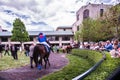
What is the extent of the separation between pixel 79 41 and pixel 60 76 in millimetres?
57206

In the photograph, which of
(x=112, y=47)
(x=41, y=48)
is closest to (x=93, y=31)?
(x=112, y=47)

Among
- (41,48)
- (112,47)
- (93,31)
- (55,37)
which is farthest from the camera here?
(55,37)

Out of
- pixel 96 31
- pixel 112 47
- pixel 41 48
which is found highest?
pixel 96 31

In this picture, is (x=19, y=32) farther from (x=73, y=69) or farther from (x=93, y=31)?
(x=73, y=69)

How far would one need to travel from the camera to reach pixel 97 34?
163 ft

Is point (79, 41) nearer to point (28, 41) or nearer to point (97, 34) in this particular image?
point (97, 34)

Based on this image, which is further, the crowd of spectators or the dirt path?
the crowd of spectators

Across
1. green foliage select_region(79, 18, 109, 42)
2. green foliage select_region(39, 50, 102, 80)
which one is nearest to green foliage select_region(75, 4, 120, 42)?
green foliage select_region(79, 18, 109, 42)

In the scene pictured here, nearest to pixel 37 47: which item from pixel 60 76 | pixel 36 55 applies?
pixel 36 55

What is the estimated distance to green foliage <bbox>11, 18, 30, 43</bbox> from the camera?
3118 inches

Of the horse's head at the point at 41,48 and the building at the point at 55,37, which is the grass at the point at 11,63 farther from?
the building at the point at 55,37

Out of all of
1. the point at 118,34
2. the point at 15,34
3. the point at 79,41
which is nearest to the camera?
the point at 118,34

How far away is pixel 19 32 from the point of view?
78.9 m

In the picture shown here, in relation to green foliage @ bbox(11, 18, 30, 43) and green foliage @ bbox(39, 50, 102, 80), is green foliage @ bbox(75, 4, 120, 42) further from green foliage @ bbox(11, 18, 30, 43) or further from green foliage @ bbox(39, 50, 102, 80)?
green foliage @ bbox(39, 50, 102, 80)
